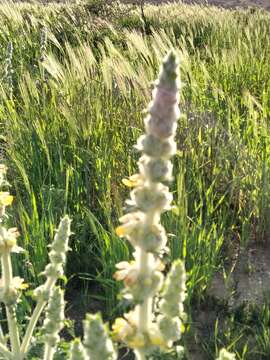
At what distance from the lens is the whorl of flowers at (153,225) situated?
79 centimetres

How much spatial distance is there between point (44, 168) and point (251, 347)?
159cm

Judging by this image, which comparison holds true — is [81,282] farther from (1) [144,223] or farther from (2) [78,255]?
(1) [144,223]

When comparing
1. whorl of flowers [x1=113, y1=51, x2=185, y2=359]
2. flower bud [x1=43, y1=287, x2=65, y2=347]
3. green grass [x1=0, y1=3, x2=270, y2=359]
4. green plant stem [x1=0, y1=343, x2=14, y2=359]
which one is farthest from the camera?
green grass [x1=0, y1=3, x2=270, y2=359]

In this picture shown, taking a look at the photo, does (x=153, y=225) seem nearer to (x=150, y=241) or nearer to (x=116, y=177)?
(x=150, y=241)

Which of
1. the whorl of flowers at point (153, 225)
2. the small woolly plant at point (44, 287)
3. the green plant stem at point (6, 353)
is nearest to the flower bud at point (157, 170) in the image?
the whorl of flowers at point (153, 225)

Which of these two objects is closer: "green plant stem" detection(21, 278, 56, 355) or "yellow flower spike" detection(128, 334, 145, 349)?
"yellow flower spike" detection(128, 334, 145, 349)

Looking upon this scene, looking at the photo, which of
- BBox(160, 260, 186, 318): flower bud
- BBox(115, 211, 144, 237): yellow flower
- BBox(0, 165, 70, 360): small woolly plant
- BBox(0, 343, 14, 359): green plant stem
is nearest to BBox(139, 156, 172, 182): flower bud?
BBox(115, 211, 144, 237): yellow flower

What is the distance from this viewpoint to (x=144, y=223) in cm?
86

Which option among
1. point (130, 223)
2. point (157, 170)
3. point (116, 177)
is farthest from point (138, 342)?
point (116, 177)

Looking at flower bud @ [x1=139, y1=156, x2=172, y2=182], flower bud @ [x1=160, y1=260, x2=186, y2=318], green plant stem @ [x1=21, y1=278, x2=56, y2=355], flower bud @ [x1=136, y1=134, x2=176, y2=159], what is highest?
flower bud @ [x1=136, y1=134, x2=176, y2=159]

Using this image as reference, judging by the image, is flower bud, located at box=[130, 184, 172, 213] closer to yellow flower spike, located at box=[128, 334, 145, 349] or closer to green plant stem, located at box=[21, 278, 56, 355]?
yellow flower spike, located at box=[128, 334, 145, 349]

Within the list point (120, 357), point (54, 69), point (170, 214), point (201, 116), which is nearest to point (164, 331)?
point (120, 357)

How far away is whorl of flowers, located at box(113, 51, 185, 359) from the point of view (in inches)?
31.1

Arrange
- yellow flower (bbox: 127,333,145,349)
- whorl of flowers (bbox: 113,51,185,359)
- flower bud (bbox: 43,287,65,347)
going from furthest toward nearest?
flower bud (bbox: 43,287,65,347), yellow flower (bbox: 127,333,145,349), whorl of flowers (bbox: 113,51,185,359)
